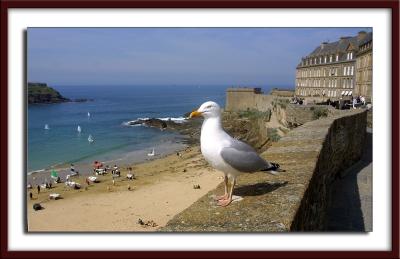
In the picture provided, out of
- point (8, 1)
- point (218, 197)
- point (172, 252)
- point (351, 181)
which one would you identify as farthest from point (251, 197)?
point (351, 181)

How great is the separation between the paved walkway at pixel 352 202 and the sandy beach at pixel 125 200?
765cm

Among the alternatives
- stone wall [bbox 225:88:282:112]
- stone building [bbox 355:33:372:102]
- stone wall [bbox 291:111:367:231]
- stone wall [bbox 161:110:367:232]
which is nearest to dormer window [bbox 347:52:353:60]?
stone building [bbox 355:33:372:102]

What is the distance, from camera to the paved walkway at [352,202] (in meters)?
7.73

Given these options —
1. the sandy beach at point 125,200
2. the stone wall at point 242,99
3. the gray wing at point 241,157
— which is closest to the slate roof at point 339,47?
the stone wall at point 242,99

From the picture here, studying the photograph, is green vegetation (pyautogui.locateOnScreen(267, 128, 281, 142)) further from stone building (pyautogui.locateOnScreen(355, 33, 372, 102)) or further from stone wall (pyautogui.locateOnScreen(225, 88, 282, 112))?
stone wall (pyautogui.locateOnScreen(225, 88, 282, 112))

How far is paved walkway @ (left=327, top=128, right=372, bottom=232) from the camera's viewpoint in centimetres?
773

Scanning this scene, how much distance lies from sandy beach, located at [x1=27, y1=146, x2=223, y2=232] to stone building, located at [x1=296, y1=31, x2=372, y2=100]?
16.4m

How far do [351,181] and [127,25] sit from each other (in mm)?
8749

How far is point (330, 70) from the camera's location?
45531 mm

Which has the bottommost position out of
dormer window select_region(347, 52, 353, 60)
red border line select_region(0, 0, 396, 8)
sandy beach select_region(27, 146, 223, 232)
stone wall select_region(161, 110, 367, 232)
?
sandy beach select_region(27, 146, 223, 232)

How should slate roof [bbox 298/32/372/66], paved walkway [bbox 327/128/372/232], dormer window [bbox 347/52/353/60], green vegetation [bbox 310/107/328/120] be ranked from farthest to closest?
1. slate roof [bbox 298/32/372/66]
2. dormer window [bbox 347/52/353/60]
3. green vegetation [bbox 310/107/328/120]
4. paved walkway [bbox 327/128/372/232]

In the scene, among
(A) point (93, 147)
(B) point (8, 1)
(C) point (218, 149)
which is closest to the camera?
(B) point (8, 1)

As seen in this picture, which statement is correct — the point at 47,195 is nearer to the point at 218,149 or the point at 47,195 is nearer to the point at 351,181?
the point at 351,181

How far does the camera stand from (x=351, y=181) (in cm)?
1060
